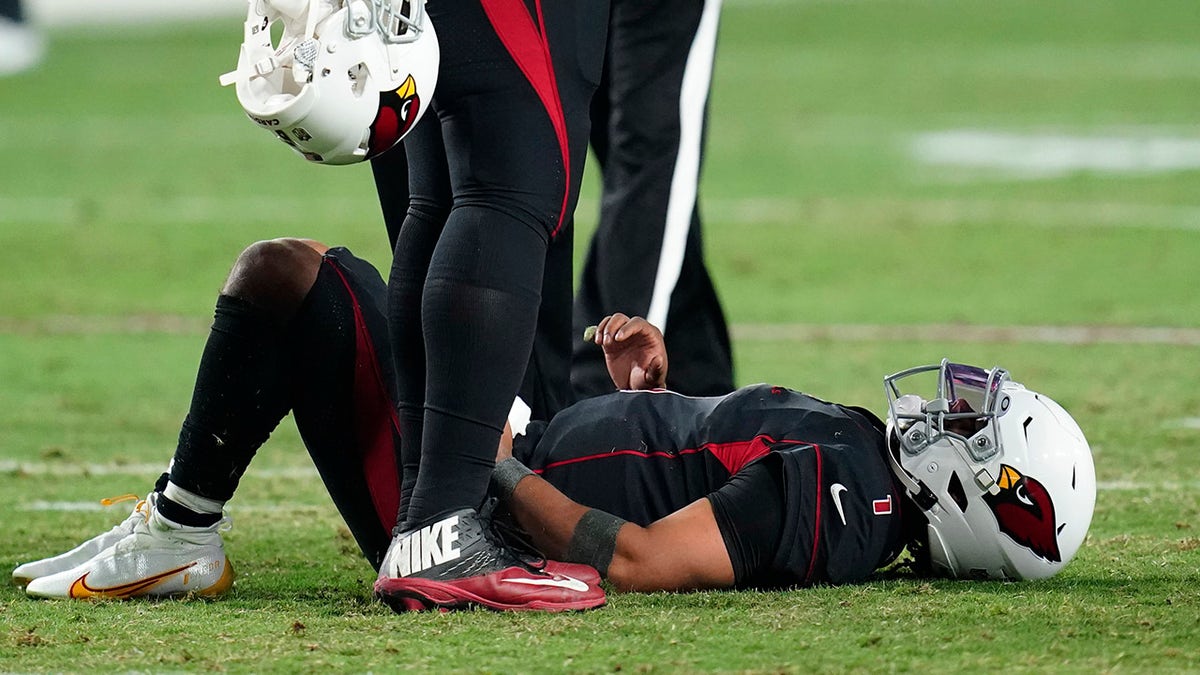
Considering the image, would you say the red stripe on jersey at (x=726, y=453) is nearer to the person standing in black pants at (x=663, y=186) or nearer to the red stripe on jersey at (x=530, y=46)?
the red stripe on jersey at (x=530, y=46)

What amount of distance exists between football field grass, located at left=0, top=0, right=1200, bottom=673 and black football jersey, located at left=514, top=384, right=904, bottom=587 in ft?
0.26

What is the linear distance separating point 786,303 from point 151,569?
5.30 meters

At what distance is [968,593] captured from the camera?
3416 mm

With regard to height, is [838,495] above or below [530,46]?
below

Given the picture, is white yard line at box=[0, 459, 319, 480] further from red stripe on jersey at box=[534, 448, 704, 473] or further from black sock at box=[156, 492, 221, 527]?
red stripe on jersey at box=[534, 448, 704, 473]

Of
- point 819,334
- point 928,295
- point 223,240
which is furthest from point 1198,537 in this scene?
point 223,240

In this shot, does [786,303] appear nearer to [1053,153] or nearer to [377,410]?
[1053,153]

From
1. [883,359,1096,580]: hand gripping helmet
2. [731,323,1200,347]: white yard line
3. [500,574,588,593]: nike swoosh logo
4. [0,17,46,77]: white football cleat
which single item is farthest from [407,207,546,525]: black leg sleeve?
[0,17,46,77]: white football cleat

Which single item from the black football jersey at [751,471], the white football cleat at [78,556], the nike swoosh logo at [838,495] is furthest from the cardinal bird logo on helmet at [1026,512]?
the white football cleat at [78,556]

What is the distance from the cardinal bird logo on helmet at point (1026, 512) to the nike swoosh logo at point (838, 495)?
0.29 m

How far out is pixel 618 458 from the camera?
11.6 feet

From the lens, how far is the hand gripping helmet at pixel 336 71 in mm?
3018

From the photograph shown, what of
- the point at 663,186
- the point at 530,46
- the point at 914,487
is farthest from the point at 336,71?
the point at 663,186

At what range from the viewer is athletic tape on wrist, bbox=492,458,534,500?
3412 millimetres
